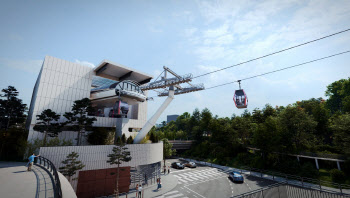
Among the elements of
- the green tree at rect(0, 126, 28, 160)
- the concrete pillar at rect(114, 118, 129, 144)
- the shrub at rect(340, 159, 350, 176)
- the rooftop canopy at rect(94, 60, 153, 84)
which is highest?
the rooftop canopy at rect(94, 60, 153, 84)

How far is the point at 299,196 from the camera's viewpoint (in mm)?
10250

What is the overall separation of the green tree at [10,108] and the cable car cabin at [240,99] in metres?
30.5

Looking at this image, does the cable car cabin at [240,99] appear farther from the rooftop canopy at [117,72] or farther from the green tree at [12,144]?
the green tree at [12,144]

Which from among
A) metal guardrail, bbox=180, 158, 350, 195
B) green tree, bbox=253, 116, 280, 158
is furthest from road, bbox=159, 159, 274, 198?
green tree, bbox=253, 116, 280, 158

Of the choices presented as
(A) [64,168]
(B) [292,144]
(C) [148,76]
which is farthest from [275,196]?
(C) [148,76]

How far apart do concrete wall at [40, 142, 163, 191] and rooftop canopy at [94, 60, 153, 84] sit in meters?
14.0

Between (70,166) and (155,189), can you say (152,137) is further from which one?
(70,166)

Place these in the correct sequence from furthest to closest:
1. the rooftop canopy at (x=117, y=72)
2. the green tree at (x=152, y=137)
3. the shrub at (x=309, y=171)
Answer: the rooftop canopy at (x=117, y=72), the green tree at (x=152, y=137), the shrub at (x=309, y=171)

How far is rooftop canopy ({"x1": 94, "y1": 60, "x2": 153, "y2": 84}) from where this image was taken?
25578 mm

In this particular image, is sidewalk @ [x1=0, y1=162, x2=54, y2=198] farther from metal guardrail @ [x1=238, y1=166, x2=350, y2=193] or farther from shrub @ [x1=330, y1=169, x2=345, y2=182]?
shrub @ [x1=330, y1=169, x2=345, y2=182]

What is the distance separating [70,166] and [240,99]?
1867cm

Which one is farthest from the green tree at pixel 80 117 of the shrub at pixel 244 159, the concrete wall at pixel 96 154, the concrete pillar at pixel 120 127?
the shrub at pixel 244 159

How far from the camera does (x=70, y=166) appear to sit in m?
15.3

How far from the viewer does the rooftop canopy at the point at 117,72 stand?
2558cm
